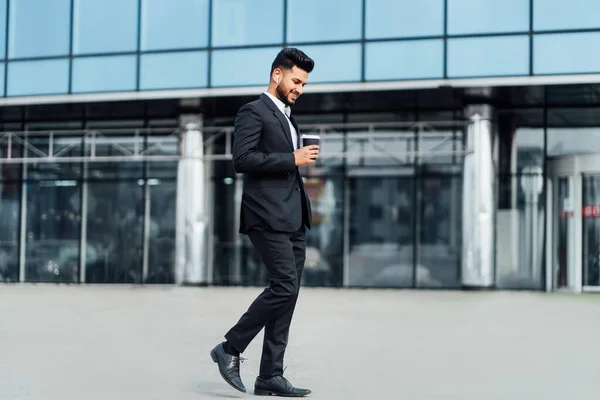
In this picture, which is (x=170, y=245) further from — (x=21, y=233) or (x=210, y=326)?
(x=210, y=326)

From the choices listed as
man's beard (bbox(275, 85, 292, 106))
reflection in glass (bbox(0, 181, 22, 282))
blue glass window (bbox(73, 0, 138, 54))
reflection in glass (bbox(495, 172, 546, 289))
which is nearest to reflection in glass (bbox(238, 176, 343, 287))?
reflection in glass (bbox(495, 172, 546, 289))

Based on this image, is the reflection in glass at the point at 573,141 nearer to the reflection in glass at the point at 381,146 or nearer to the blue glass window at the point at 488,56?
the blue glass window at the point at 488,56

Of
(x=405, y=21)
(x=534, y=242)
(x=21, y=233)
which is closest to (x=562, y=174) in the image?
(x=534, y=242)

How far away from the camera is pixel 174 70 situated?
21.0m

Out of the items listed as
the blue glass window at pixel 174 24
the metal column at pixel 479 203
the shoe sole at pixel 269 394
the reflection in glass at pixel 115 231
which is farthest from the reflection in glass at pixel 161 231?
the shoe sole at pixel 269 394

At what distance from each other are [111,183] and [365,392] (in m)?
18.2

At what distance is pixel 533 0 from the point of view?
19359mm

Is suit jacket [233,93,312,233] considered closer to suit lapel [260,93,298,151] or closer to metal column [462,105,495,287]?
suit lapel [260,93,298,151]

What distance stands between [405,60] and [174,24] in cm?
528

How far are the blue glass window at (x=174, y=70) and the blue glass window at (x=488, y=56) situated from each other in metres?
5.31

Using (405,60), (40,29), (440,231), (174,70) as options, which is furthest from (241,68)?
(440,231)

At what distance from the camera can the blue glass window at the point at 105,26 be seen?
71.1 feet

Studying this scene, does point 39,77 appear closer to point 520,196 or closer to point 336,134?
point 336,134

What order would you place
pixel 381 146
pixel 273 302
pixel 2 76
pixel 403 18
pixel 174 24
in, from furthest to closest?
pixel 2 76, pixel 381 146, pixel 174 24, pixel 403 18, pixel 273 302
